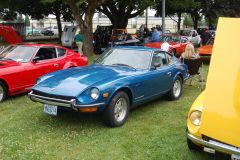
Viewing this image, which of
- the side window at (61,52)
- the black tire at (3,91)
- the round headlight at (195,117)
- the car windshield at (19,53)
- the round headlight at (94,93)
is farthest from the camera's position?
the side window at (61,52)

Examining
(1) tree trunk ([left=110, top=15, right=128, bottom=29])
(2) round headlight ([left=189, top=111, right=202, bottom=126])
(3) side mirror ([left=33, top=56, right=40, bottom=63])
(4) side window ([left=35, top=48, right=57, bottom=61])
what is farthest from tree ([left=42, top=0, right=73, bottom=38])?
(2) round headlight ([left=189, top=111, right=202, bottom=126])

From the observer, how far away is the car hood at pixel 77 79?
6.48 meters

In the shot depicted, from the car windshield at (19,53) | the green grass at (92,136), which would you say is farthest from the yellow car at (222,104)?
the car windshield at (19,53)

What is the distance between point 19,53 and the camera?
9.70m

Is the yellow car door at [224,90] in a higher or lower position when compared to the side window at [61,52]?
higher

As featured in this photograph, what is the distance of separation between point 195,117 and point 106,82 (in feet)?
6.92

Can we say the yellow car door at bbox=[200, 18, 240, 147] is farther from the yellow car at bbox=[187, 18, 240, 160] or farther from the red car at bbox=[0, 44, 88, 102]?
the red car at bbox=[0, 44, 88, 102]

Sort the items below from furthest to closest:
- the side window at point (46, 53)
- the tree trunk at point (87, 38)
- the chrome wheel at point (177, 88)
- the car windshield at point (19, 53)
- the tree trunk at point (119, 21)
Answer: the tree trunk at point (119, 21), the tree trunk at point (87, 38), the side window at point (46, 53), the car windshield at point (19, 53), the chrome wheel at point (177, 88)

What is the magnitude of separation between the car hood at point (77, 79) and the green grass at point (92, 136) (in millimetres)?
754

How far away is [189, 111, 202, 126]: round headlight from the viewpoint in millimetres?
4969

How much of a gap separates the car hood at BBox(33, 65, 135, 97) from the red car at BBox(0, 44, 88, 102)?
1924 millimetres

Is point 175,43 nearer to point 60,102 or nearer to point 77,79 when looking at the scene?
point 77,79

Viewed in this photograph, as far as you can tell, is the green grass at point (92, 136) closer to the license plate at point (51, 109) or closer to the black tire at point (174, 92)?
the license plate at point (51, 109)

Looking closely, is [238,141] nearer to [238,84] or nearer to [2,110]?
[238,84]
